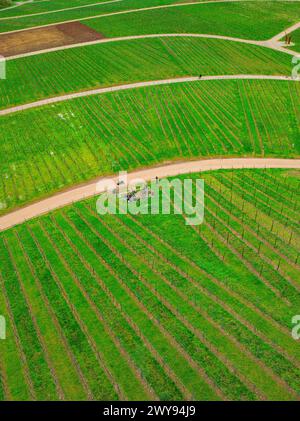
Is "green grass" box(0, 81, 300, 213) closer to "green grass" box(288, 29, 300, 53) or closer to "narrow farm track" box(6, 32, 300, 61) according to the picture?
"green grass" box(288, 29, 300, 53)

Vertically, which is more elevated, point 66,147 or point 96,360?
point 66,147

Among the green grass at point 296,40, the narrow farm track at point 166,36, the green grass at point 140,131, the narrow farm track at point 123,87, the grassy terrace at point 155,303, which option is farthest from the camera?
the narrow farm track at point 166,36

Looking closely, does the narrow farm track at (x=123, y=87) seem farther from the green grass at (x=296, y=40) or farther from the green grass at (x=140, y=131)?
the green grass at (x=296, y=40)

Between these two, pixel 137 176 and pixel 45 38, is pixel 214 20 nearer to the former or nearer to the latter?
pixel 45 38

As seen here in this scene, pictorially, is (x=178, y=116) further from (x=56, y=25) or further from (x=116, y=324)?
(x=56, y=25)

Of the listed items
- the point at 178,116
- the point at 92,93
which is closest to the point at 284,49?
the point at 178,116

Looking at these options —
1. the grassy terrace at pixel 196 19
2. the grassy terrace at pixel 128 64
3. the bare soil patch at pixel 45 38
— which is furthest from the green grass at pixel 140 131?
the grassy terrace at pixel 196 19
